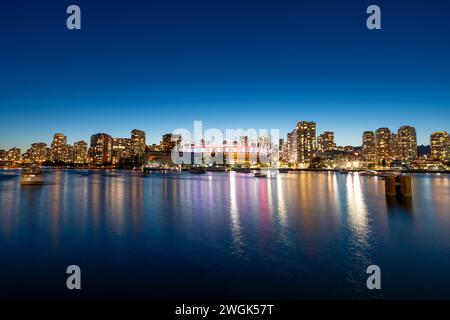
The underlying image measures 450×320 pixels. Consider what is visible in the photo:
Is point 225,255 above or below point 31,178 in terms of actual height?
below

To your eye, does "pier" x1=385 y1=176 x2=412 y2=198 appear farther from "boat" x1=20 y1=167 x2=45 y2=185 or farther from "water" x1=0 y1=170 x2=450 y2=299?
"boat" x1=20 y1=167 x2=45 y2=185

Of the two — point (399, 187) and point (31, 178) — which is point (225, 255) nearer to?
point (399, 187)

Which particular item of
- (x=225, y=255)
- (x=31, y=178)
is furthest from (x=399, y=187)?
(x=31, y=178)

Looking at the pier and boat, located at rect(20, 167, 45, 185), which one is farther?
boat, located at rect(20, 167, 45, 185)

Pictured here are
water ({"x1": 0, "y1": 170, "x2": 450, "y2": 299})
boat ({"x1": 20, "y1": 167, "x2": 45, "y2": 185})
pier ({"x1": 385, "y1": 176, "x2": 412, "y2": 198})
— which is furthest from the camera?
boat ({"x1": 20, "y1": 167, "x2": 45, "y2": 185})

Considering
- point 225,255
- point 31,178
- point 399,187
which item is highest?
point 31,178

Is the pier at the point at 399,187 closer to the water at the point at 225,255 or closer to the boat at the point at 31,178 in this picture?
the water at the point at 225,255

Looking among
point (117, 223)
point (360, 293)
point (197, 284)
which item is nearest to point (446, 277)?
point (360, 293)

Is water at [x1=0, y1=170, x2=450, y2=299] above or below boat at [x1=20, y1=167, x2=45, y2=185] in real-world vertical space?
below

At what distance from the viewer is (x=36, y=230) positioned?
1745 centimetres

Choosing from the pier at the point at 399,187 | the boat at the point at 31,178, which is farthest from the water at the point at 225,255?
the boat at the point at 31,178

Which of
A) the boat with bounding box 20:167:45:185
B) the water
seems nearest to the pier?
the water

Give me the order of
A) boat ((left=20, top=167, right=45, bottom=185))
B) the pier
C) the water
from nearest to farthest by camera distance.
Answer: the water
the pier
boat ((left=20, top=167, right=45, bottom=185))

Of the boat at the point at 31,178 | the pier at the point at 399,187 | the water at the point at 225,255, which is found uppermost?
the boat at the point at 31,178
